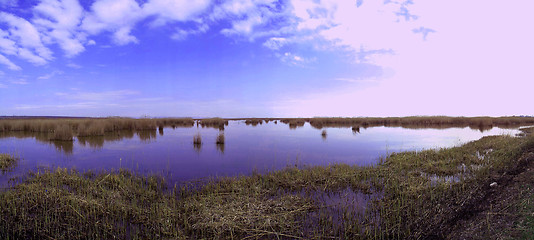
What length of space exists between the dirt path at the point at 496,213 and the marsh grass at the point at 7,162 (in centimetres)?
1427

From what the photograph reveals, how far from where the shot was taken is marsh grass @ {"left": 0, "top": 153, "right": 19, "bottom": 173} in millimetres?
8703

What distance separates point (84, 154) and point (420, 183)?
15.6 metres

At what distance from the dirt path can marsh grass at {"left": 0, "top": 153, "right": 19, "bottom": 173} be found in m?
14.3

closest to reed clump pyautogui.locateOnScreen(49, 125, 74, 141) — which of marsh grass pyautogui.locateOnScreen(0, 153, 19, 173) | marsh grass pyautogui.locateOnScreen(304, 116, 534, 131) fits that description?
marsh grass pyautogui.locateOnScreen(0, 153, 19, 173)

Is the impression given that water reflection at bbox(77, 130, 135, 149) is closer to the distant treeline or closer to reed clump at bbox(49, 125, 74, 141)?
reed clump at bbox(49, 125, 74, 141)

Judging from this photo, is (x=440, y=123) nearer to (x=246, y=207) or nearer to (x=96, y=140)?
(x=246, y=207)

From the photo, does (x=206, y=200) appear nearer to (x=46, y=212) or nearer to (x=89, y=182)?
(x=46, y=212)

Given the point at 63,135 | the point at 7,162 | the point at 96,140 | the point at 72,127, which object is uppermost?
the point at 72,127

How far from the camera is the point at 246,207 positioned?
5.00 metres

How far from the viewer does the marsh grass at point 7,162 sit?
8703 mm

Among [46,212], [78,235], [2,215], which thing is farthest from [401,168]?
[2,215]

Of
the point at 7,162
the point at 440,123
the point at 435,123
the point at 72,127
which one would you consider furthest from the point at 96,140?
the point at 435,123

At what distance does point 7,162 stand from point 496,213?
636 inches

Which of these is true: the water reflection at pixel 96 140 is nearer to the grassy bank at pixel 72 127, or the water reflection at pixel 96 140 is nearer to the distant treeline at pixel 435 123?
the grassy bank at pixel 72 127
